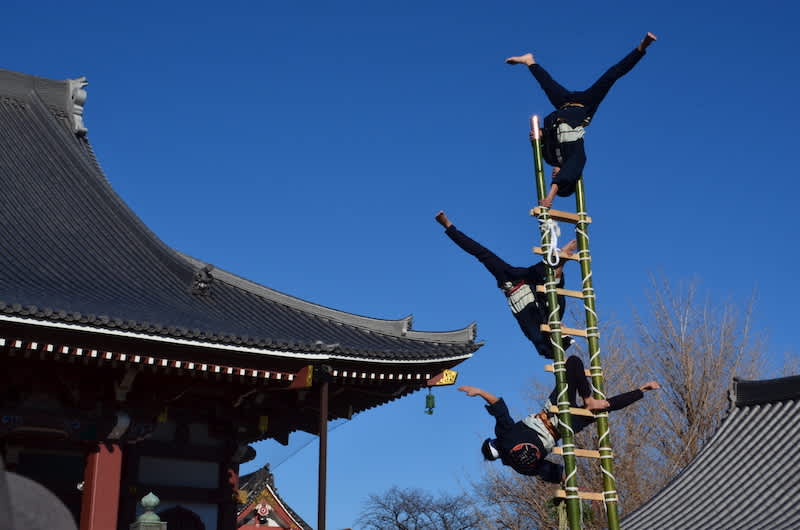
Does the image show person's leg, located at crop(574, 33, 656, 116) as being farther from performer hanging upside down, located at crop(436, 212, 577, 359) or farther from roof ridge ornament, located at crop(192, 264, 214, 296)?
roof ridge ornament, located at crop(192, 264, 214, 296)

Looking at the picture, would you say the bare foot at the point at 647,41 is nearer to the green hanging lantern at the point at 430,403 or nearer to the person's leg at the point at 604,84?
the person's leg at the point at 604,84

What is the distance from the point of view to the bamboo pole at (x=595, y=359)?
7.01 meters

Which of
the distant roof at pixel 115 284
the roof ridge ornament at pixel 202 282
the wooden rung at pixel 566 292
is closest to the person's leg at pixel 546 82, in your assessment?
the wooden rung at pixel 566 292

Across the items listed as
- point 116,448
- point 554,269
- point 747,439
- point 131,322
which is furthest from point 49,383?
point 747,439

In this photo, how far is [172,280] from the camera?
1232 cm

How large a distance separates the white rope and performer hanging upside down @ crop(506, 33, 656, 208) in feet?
0.87

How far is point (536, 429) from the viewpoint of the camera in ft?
22.8

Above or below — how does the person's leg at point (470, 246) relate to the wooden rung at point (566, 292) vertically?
above

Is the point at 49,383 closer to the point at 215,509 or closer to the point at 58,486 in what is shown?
the point at 58,486

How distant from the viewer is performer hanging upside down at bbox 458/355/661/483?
6.84m

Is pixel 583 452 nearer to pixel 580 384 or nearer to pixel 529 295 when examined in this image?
pixel 580 384

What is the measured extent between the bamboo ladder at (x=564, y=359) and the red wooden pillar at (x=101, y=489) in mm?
5992

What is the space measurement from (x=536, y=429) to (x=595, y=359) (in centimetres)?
84

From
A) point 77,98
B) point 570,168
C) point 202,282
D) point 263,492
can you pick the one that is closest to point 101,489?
point 202,282
